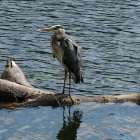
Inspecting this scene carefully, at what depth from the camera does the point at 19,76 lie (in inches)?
425

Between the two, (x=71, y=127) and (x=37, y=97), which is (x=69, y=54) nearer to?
(x=37, y=97)

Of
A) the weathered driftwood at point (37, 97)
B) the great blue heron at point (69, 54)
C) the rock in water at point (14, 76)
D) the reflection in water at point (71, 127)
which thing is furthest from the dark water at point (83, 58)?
the rock in water at point (14, 76)

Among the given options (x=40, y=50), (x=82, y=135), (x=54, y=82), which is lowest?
(x=82, y=135)

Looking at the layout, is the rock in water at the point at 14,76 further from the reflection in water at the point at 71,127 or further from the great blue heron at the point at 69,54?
the reflection in water at the point at 71,127

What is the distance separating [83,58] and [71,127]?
4969 millimetres

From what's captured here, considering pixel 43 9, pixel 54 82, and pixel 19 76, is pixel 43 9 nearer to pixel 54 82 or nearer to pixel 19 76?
pixel 54 82

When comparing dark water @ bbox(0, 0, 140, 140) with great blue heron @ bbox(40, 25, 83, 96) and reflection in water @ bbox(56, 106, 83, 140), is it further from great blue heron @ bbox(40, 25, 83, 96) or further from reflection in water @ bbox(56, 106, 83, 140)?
great blue heron @ bbox(40, 25, 83, 96)

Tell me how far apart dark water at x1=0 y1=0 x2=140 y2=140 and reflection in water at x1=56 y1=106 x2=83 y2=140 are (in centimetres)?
3

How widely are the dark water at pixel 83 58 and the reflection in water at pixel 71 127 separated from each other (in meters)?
0.03

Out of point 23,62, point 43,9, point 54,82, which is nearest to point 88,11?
point 43,9

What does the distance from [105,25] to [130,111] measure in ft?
27.0

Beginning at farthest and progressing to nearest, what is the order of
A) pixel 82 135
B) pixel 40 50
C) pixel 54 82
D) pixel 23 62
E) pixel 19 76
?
1. pixel 40 50
2. pixel 23 62
3. pixel 54 82
4. pixel 19 76
5. pixel 82 135

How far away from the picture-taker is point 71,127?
971cm

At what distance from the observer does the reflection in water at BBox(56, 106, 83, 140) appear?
9.24 meters
